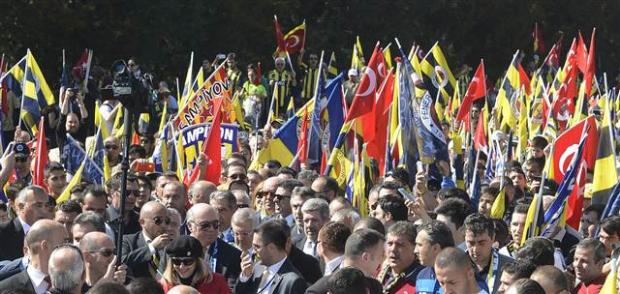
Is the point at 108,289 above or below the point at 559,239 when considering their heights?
above

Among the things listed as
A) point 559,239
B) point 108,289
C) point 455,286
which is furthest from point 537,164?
point 108,289

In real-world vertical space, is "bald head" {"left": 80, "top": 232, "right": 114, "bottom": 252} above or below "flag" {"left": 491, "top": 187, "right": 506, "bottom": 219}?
above

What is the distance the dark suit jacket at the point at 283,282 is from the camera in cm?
952

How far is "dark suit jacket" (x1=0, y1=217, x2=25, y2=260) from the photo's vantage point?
38.5 ft

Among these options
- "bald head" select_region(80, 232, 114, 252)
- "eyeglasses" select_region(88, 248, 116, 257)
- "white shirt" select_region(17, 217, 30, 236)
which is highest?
"bald head" select_region(80, 232, 114, 252)

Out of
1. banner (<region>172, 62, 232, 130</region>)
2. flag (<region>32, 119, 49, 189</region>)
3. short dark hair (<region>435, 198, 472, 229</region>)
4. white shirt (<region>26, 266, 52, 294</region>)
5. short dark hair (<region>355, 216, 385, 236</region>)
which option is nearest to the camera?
white shirt (<region>26, 266, 52, 294</region>)

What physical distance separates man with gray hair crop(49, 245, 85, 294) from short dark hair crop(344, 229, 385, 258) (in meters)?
1.64

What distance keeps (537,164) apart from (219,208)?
17.3 feet

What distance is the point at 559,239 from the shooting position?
40.9 ft

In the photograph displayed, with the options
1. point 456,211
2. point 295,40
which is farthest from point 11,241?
point 295,40

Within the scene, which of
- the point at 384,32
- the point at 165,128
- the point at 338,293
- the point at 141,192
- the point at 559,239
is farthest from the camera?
the point at 384,32

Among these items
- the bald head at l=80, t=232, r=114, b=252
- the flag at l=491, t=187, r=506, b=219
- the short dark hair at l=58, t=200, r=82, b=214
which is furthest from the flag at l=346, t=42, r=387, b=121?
the bald head at l=80, t=232, r=114, b=252

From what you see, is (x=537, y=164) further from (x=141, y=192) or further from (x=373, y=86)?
(x=141, y=192)

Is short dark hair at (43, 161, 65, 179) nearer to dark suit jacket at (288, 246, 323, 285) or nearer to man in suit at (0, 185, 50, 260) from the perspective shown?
man in suit at (0, 185, 50, 260)
